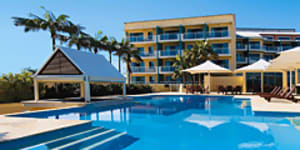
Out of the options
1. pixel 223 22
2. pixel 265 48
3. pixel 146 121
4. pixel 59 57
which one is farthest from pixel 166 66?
pixel 146 121

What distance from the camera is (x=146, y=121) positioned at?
9758 millimetres

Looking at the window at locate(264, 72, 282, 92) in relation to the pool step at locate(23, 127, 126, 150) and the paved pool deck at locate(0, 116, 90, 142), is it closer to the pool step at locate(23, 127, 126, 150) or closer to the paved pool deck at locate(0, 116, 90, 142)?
the pool step at locate(23, 127, 126, 150)

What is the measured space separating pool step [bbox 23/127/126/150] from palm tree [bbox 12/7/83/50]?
48.9 feet

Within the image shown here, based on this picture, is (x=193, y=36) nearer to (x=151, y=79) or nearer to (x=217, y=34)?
(x=217, y=34)

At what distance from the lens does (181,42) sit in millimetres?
33812

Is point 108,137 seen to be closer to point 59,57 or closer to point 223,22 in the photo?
point 59,57

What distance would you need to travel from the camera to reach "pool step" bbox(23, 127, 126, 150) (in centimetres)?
605

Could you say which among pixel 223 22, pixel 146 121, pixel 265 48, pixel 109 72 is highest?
pixel 223 22

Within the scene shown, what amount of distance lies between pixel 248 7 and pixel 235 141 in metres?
16.1

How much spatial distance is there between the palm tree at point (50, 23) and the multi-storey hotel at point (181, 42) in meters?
14.3

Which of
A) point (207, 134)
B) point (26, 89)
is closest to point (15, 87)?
point (26, 89)

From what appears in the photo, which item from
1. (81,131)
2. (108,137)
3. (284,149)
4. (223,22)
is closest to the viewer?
(284,149)

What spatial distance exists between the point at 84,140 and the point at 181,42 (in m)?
28.4

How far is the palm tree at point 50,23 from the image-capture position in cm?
1955
